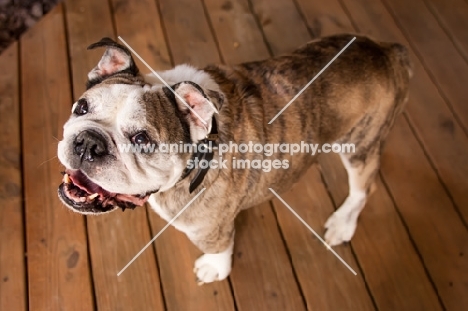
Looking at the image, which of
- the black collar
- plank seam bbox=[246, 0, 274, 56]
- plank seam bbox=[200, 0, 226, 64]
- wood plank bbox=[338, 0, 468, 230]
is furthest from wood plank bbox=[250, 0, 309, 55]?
the black collar

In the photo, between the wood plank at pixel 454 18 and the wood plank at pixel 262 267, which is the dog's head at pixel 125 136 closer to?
the wood plank at pixel 262 267

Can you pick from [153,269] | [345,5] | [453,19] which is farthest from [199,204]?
[453,19]

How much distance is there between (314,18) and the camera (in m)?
3.72

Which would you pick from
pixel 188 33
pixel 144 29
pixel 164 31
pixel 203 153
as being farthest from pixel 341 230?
pixel 144 29

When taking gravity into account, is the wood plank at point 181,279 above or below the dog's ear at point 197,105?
below

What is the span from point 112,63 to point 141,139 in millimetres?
419

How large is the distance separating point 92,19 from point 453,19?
287 cm

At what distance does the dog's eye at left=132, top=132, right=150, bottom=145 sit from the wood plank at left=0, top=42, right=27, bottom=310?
133 centimetres

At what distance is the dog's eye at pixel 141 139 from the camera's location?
1767mm

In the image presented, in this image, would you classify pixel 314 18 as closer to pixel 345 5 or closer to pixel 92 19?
pixel 345 5

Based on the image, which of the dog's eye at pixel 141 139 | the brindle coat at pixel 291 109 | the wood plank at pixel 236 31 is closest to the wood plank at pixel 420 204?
the brindle coat at pixel 291 109

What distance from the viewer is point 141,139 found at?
177 cm

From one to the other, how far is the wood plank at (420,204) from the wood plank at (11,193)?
1.90 meters

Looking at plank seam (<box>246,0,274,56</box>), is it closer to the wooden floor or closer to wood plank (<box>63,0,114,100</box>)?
the wooden floor
